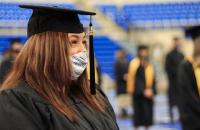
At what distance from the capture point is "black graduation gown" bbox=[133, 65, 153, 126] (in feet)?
34.2

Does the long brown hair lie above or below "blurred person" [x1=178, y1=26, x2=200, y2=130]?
above

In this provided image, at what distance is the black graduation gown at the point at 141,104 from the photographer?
10.4 m

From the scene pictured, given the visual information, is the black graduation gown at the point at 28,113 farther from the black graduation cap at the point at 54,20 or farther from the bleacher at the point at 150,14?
the bleacher at the point at 150,14

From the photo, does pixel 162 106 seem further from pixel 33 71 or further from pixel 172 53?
pixel 33 71

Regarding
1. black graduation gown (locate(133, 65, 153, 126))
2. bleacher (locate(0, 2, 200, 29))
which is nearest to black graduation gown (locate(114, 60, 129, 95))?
black graduation gown (locate(133, 65, 153, 126))

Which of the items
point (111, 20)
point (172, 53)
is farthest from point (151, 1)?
point (172, 53)

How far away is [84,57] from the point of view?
2.52m

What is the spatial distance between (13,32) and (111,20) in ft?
→ 12.0

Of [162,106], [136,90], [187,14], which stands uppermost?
[187,14]

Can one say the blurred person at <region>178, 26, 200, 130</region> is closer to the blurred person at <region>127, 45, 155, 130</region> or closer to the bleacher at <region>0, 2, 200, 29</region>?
the blurred person at <region>127, 45, 155, 130</region>

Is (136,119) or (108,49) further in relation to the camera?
(108,49)

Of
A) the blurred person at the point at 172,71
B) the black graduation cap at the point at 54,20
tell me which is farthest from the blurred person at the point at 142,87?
the black graduation cap at the point at 54,20

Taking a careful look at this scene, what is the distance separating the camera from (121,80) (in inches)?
499

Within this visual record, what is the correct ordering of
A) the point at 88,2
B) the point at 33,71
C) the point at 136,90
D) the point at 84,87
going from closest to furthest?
the point at 33,71 < the point at 84,87 < the point at 136,90 < the point at 88,2
